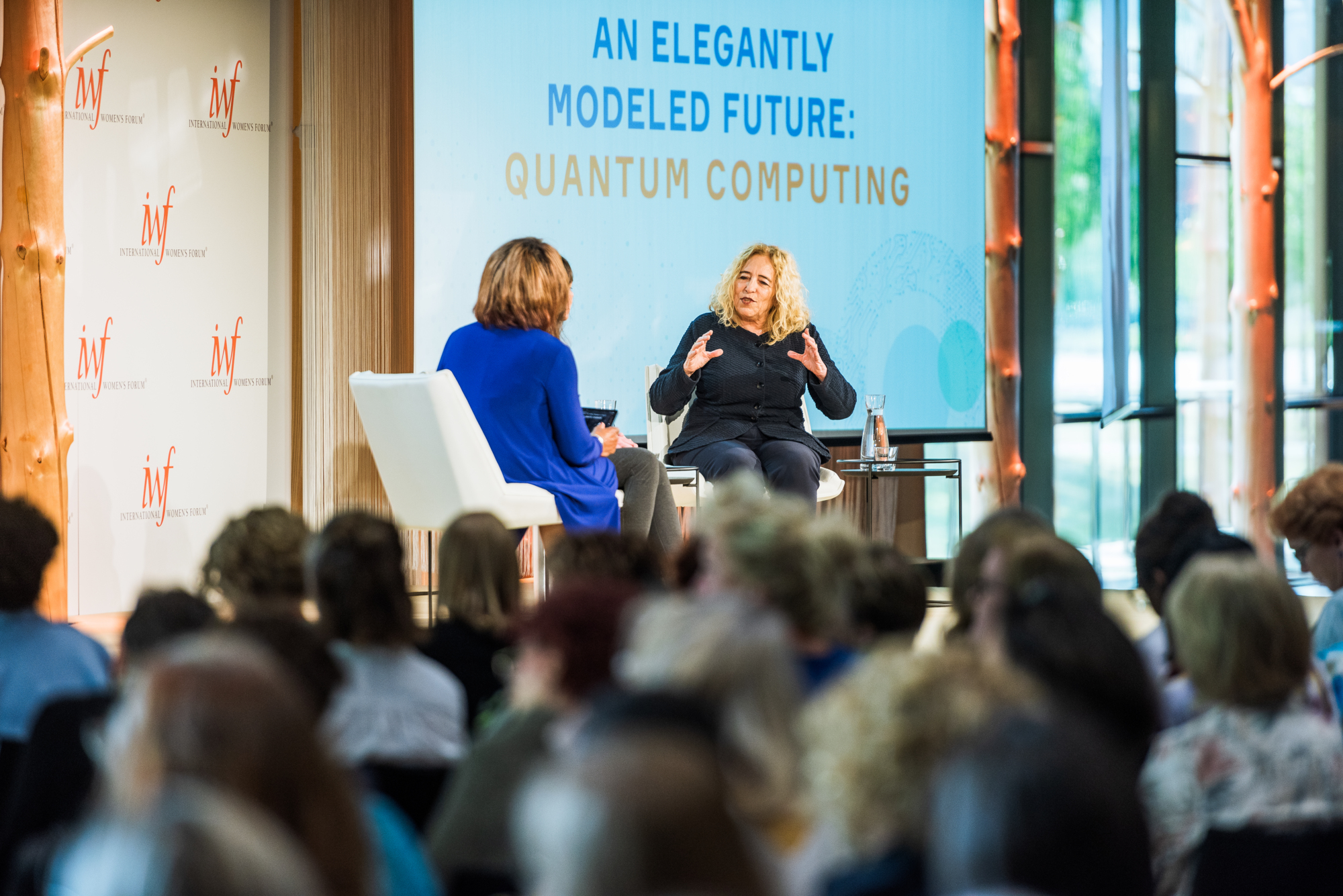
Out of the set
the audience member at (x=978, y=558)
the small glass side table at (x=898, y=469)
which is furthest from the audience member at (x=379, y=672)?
the small glass side table at (x=898, y=469)

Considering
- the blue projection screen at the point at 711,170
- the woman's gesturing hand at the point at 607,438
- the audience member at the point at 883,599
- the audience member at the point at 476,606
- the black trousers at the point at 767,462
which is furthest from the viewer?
the blue projection screen at the point at 711,170

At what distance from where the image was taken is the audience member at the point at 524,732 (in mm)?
1616

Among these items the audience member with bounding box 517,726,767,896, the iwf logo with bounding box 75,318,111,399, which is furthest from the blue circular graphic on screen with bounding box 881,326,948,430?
the audience member with bounding box 517,726,767,896

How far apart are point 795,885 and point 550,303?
10.9 ft

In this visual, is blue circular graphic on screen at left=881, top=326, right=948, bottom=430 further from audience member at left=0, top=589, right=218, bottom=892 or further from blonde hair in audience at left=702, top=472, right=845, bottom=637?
audience member at left=0, top=589, right=218, bottom=892

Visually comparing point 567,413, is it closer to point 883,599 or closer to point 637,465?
point 637,465

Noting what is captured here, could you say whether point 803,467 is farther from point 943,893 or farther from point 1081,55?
point 943,893

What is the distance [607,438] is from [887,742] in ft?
11.8

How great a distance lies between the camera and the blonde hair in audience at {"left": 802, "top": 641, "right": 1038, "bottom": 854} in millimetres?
1215

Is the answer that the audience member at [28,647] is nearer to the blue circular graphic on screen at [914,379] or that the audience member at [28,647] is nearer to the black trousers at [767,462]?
the black trousers at [767,462]

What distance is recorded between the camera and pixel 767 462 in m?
5.27

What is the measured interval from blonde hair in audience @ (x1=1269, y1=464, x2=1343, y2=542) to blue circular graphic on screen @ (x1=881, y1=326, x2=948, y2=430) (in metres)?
3.42

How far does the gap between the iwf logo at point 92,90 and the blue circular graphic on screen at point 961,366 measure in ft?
11.8

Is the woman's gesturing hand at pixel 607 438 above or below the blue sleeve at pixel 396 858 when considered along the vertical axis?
above
